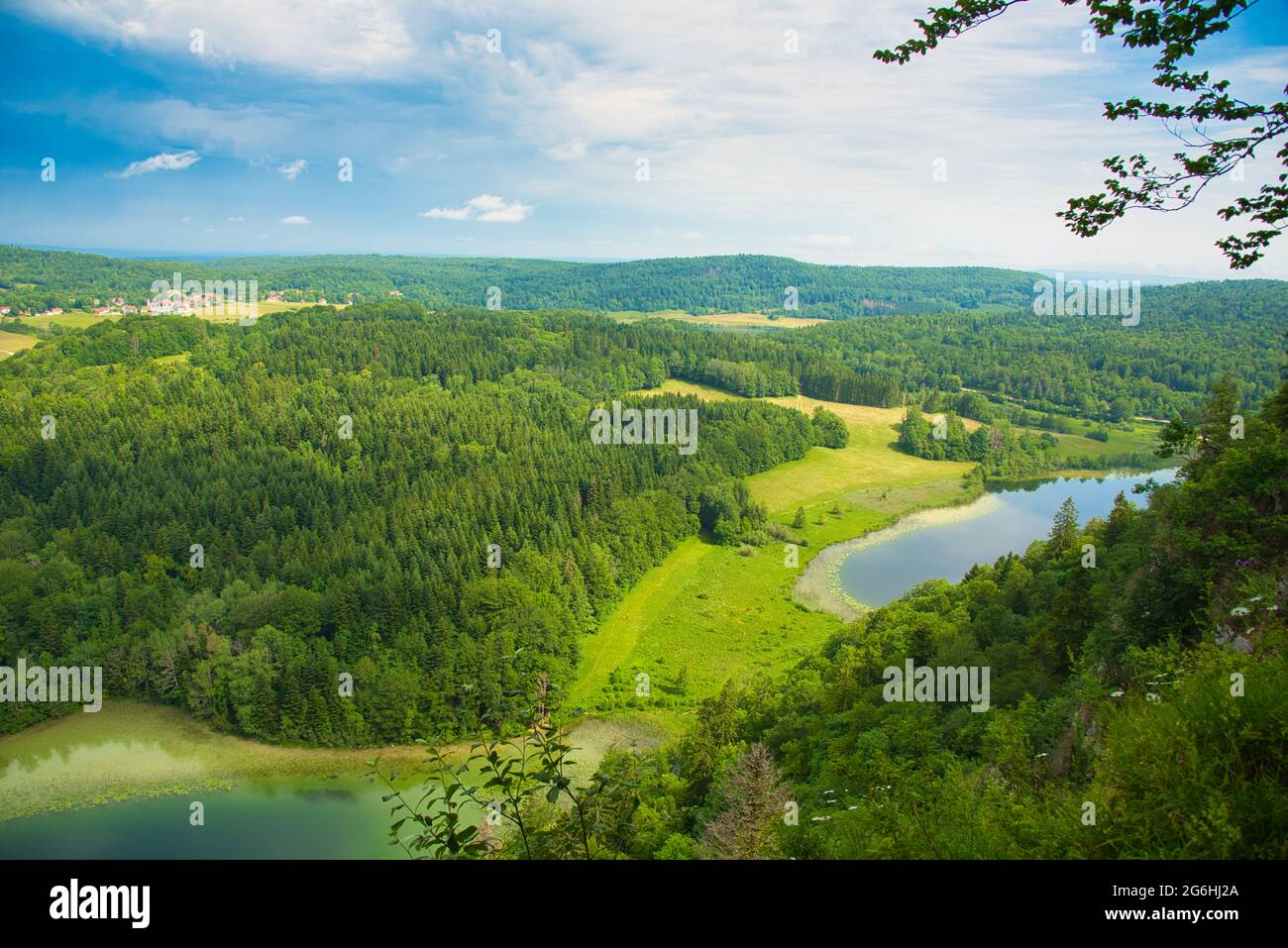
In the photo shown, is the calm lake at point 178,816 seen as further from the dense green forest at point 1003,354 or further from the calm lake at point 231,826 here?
the dense green forest at point 1003,354

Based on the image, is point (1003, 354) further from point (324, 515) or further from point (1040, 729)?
point (1040, 729)

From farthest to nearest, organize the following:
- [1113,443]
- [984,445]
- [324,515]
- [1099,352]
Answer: [1099,352] < [1113,443] < [984,445] < [324,515]

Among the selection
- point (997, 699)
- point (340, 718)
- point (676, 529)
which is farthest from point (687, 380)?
point (997, 699)

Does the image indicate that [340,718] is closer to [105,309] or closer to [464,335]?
[464,335]

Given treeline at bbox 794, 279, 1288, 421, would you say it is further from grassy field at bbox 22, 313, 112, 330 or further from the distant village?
grassy field at bbox 22, 313, 112, 330

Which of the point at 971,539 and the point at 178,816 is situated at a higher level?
the point at 971,539

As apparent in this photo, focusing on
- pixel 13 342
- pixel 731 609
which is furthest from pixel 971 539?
pixel 13 342
